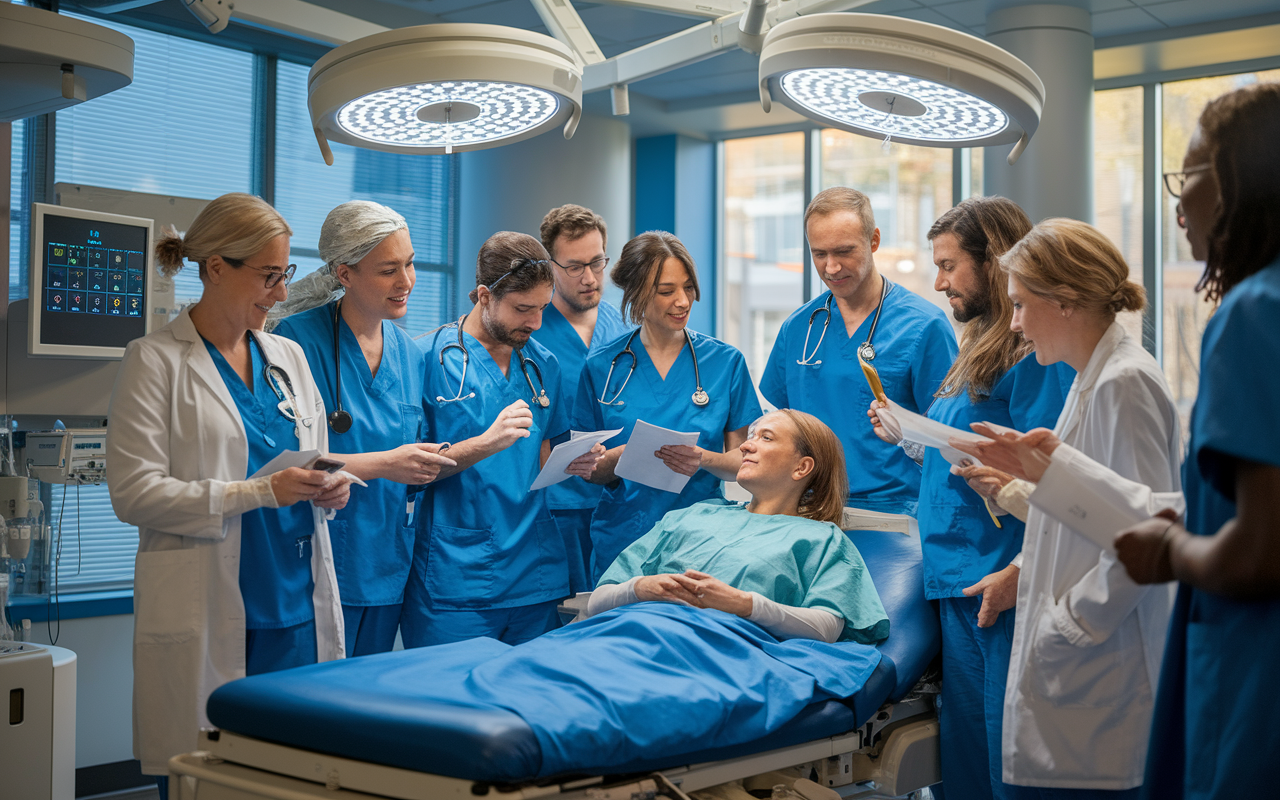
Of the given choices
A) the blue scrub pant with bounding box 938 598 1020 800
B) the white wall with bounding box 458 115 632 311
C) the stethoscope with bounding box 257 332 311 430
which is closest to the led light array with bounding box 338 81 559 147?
the stethoscope with bounding box 257 332 311 430

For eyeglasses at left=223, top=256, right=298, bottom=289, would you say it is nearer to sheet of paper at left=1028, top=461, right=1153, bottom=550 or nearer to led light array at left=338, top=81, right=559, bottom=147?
led light array at left=338, top=81, right=559, bottom=147

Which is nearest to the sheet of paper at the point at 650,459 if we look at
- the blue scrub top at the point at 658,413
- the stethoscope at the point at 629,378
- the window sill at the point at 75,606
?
the blue scrub top at the point at 658,413

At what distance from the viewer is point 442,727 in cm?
132

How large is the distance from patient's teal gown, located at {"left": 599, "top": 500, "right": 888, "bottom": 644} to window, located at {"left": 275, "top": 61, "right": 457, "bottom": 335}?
2487 millimetres

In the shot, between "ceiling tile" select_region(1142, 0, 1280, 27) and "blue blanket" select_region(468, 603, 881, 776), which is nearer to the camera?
"blue blanket" select_region(468, 603, 881, 776)

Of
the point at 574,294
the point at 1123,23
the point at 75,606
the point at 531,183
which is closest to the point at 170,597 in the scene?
the point at 574,294

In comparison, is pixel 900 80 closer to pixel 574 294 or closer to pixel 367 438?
pixel 367 438

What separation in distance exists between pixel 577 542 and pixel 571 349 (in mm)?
558

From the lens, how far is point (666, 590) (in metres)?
2.00

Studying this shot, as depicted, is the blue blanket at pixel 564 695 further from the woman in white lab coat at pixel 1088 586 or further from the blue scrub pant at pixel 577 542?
the blue scrub pant at pixel 577 542

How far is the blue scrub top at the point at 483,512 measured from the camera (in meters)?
2.37

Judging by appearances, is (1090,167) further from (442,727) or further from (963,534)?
(442,727)

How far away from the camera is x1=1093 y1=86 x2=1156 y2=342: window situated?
5.04 m

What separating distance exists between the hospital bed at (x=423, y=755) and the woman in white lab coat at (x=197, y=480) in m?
0.29
